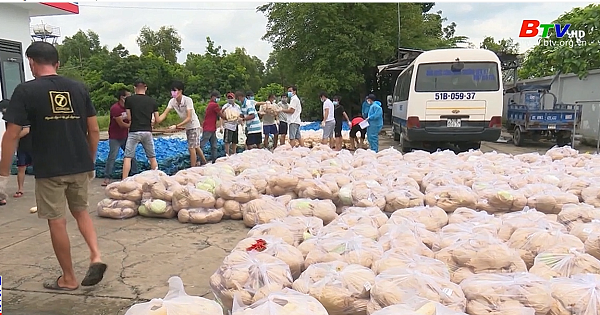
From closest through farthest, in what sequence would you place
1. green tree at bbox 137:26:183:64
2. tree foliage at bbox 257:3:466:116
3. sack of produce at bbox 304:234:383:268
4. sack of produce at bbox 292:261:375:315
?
sack of produce at bbox 292:261:375:315, sack of produce at bbox 304:234:383:268, tree foliage at bbox 257:3:466:116, green tree at bbox 137:26:183:64

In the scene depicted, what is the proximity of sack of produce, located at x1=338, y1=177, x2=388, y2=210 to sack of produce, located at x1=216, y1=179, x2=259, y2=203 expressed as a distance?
952 mm

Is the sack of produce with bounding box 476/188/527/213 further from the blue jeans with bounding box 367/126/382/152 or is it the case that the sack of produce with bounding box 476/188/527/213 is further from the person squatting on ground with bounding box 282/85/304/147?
the person squatting on ground with bounding box 282/85/304/147

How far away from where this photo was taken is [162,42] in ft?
162

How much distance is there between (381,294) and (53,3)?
899cm

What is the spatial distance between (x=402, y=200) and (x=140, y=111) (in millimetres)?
3900

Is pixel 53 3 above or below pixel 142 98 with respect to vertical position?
above

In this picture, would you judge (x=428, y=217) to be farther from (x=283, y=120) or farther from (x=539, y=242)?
(x=283, y=120)

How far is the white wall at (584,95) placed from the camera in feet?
44.0

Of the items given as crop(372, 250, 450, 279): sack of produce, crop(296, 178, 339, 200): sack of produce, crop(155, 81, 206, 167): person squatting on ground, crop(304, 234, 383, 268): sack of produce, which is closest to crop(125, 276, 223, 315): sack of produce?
crop(304, 234, 383, 268): sack of produce

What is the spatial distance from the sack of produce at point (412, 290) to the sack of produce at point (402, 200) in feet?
7.51

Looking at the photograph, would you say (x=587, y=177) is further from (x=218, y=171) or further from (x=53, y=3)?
(x=53, y=3)

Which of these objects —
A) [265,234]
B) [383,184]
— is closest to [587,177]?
[383,184]

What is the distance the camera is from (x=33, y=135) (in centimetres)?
312

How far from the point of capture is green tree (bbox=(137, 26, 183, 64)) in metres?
49.0
